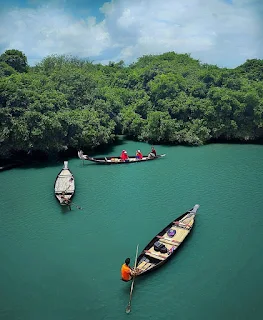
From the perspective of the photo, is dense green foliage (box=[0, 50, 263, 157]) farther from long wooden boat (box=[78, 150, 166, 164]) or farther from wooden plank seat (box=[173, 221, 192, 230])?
wooden plank seat (box=[173, 221, 192, 230])

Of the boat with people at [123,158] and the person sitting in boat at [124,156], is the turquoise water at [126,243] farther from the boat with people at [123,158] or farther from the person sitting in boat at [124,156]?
the person sitting in boat at [124,156]

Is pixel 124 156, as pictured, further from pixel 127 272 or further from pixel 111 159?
pixel 127 272

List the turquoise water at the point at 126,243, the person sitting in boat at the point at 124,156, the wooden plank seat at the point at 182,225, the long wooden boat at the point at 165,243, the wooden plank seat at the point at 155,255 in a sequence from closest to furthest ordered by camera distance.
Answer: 1. the turquoise water at the point at 126,243
2. the long wooden boat at the point at 165,243
3. the wooden plank seat at the point at 155,255
4. the wooden plank seat at the point at 182,225
5. the person sitting in boat at the point at 124,156

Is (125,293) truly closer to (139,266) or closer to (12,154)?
(139,266)

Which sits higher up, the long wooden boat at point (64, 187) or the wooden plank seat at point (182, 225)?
the long wooden boat at point (64, 187)

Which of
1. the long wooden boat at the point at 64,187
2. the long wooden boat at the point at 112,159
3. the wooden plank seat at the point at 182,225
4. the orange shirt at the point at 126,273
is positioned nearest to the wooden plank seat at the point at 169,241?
the wooden plank seat at the point at 182,225

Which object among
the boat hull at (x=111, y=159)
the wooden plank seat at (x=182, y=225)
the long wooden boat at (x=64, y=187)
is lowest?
the wooden plank seat at (x=182, y=225)

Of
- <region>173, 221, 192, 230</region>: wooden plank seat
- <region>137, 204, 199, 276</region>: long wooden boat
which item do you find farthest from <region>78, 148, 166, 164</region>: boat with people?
<region>173, 221, 192, 230</region>: wooden plank seat

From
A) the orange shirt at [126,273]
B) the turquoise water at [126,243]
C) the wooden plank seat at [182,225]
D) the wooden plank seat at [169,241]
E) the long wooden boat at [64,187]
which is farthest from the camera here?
the long wooden boat at [64,187]
